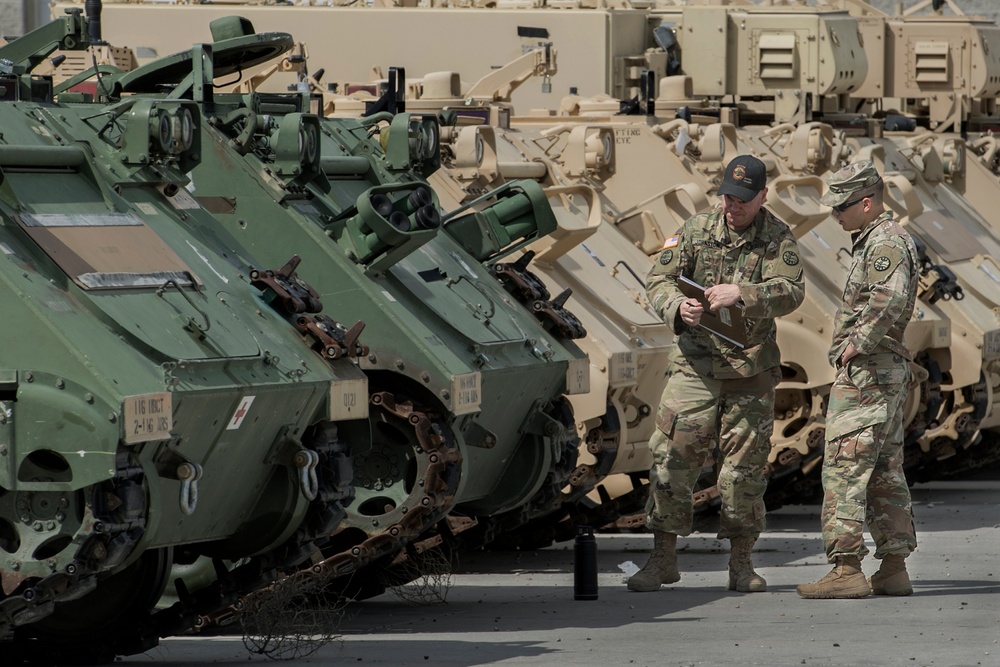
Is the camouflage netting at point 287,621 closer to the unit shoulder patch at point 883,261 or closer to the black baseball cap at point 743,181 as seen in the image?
the black baseball cap at point 743,181

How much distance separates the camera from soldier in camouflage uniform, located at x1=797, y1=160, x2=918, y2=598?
32.7 feet

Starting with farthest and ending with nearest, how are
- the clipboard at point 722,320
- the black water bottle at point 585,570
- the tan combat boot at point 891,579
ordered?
the black water bottle at point 585,570 < the tan combat boot at point 891,579 < the clipboard at point 722,320

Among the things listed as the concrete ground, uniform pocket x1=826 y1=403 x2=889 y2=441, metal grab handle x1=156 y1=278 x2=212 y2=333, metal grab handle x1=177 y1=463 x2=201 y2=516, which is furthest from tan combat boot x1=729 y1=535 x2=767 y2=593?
metal grab handle x1=177 y1=463 x2=201 y2=516

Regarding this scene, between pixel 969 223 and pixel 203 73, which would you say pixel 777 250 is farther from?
pixel 969 223

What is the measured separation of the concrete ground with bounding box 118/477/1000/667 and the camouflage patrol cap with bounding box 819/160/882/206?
188cm

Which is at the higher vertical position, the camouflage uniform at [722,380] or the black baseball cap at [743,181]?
the black baseball cap at [743,181]

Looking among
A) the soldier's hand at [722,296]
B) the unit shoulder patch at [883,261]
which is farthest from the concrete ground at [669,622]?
the unit shoulder patch at [883,261]

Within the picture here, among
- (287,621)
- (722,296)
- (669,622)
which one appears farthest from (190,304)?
(669,622)

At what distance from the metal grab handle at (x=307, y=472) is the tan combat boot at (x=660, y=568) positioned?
2281 millimetres

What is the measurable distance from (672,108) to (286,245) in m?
8.82

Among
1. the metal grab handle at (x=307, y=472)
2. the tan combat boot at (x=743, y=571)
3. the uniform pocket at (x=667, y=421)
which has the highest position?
the metal grab handle at (x=307, y=472)

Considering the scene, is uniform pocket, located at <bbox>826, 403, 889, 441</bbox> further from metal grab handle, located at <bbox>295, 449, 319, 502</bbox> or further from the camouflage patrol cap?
metal grab handle, located at <bbox>295, 449, 319, 502</bbox>

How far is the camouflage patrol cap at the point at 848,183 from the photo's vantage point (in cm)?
1011

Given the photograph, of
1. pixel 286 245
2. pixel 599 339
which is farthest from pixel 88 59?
pixel 286 245
